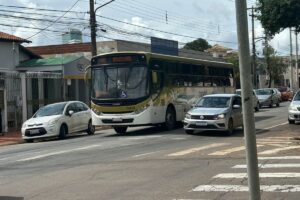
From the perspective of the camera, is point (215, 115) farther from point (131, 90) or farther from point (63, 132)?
point (63, 132)

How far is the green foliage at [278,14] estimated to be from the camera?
2206 centimetres

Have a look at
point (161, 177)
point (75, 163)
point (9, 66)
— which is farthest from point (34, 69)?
point (161, 177)

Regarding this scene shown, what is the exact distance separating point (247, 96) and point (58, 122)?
19959 mm

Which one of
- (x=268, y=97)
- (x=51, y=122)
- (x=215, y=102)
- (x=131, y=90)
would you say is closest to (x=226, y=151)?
(x=215, y=102)

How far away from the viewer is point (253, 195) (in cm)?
383

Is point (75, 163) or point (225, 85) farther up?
point (225, 85)

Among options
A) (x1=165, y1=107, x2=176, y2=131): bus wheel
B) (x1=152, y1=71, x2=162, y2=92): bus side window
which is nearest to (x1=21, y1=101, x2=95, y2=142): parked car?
(x1=165, y1=107, x2=176, y2=131): bus wheel

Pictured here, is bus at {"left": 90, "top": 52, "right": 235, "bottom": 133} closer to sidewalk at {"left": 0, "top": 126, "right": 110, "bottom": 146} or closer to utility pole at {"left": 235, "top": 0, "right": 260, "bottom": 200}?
sidewalk at {"left": 0, "top": 126, "right": 110, "bottom": 146}

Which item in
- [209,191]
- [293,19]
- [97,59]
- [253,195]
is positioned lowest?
[209,191]

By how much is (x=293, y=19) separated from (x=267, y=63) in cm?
6025

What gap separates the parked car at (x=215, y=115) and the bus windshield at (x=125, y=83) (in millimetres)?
2282

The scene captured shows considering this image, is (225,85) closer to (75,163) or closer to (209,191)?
(75,163)

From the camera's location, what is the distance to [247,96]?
3.79 m

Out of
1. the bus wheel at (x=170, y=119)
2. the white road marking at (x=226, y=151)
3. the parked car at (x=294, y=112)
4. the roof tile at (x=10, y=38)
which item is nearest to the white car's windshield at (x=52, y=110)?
the bus wheel at (x=170, y=119)
